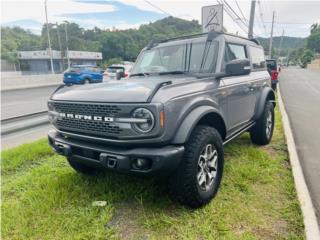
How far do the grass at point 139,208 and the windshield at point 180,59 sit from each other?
1563mm

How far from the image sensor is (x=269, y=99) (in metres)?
5.12

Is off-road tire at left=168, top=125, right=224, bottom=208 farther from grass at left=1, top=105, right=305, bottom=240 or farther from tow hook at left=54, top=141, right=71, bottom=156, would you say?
tow hook at left=54, top=141, right=71, bottom=156

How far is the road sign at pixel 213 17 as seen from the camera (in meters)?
7.38

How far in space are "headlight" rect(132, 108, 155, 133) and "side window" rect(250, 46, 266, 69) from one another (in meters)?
3.09

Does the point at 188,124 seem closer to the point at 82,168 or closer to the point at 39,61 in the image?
the point at 82,168

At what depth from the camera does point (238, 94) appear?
12.5 feet

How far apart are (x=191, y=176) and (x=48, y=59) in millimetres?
62400

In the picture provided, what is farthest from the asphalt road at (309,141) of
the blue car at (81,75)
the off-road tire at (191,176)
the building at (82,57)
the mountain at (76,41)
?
the mountain at (76,41)

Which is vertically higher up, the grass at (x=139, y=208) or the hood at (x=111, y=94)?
the hood at (x=111, y=94)

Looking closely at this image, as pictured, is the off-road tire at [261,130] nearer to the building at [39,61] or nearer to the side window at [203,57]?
the side window at [203,57]

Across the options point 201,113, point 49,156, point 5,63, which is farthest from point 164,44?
point 5,63

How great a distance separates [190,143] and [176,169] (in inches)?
12.0

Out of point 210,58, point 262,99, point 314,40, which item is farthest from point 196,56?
point 314,40

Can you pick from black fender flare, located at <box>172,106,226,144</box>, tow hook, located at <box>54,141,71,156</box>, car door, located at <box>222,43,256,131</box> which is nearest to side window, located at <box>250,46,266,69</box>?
car door, located at <box>222,43,256,131</box>
